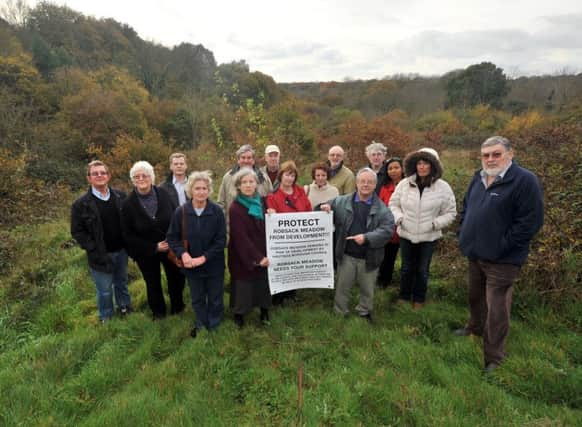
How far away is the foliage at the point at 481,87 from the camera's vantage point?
34.7 meters

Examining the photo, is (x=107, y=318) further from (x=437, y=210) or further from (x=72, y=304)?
(x=437, y=210)

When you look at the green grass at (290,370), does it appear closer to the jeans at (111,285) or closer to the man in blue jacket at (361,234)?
the jeans at (111,285)

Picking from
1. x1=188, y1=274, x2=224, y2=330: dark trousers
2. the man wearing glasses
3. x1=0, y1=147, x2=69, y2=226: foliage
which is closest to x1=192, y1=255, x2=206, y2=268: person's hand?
x1=188, y1=274, x2=224, y2=330: dark trousers

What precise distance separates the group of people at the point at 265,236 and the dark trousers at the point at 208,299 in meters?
0.01

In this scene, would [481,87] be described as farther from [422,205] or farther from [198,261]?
[198,261]

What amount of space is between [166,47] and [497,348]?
50.7 m

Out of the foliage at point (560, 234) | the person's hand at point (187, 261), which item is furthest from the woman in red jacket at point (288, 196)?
the foliage at point (560, 234)

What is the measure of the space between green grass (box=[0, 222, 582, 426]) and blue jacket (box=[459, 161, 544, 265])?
119cm

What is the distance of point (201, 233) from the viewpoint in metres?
3.70

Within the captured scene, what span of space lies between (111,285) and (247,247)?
6.69ft

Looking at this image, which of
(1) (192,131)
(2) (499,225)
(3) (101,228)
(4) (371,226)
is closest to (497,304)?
(2) (499,225)

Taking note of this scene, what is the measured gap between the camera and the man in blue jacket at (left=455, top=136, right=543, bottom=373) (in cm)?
296

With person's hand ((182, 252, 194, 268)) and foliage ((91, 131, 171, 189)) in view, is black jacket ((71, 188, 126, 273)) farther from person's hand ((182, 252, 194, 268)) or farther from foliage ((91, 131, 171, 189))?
foliage ((91, 131, 171, 189))

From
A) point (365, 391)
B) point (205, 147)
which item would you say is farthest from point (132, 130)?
point (365, 391)
